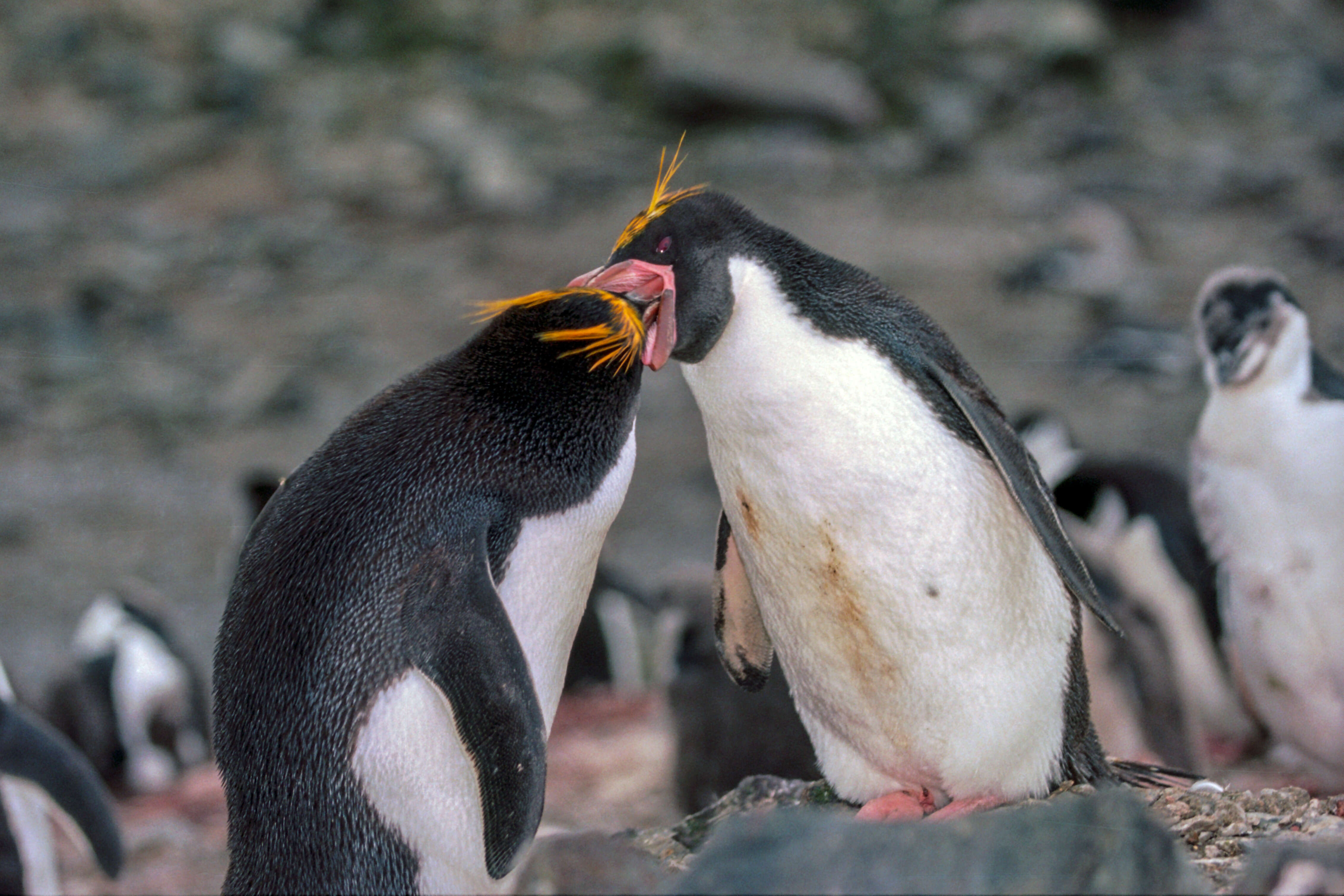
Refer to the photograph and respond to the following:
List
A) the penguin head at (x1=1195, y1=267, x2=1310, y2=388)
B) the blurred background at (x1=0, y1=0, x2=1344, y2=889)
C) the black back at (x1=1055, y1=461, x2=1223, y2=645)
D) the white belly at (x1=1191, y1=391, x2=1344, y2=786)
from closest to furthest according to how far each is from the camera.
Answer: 1. the white belly at (x1=1191, y1=391, x2=1344, y2=786)
2. the penguin head at (x1=1195, y1=267, x2=1310, y2=388)
3. the black back at (x1=1055, y1=461, x2=1223, y2=645)
4. the blurred background at (x1=0, y1=0, x2=1344, y2=889)

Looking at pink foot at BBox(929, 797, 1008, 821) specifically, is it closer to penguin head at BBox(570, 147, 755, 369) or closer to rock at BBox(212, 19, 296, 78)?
penguin head at BBox(570, 147, 755, 369)

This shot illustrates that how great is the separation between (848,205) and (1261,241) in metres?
3.32

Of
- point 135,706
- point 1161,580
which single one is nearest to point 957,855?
point 1161,580

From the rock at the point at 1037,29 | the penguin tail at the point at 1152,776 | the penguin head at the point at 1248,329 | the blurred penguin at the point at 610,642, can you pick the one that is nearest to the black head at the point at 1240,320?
the penguin head at the point at 1248,329

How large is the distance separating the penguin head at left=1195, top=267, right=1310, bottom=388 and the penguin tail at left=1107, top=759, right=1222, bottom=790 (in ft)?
5.72

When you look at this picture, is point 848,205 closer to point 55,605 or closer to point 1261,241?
point 1261,241

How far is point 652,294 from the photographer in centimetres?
239

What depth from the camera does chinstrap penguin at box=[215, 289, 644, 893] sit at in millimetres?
2254

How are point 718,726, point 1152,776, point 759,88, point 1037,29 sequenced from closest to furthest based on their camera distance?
point 1152,776
point 718,726
point 759,88
point 1037,29

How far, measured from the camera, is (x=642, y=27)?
16.0 meters

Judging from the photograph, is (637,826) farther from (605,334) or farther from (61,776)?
(605,334)

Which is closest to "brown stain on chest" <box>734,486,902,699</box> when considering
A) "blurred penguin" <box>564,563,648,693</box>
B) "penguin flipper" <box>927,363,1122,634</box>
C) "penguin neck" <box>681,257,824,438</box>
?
"penguin neck" <box>681,257,824,438</box>

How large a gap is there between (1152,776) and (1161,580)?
299cm

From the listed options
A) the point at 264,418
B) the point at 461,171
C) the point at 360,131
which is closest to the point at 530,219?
the point at 461,171
